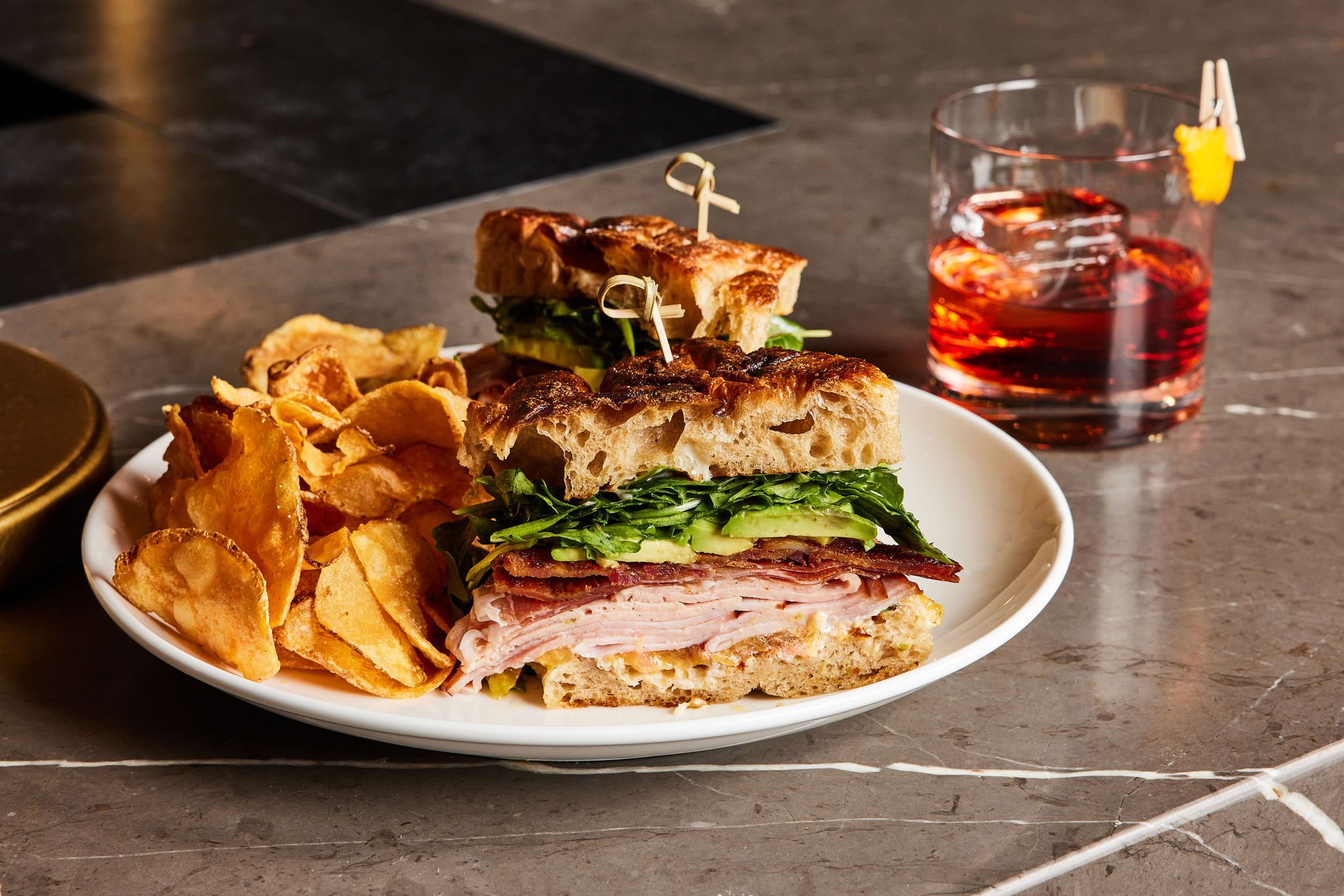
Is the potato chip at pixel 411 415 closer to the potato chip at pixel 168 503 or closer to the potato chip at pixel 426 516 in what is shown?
the potato chip at pixel 426 516

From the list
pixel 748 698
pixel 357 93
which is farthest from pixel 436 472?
pixel 357 93

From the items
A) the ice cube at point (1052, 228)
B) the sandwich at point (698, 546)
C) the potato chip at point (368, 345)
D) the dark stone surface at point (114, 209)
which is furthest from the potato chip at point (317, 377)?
the dark stone surface at point (114, 209)

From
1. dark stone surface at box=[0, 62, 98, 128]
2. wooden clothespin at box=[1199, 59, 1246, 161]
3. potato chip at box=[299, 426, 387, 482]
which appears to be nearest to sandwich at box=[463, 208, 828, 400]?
potato chip at box=[299, 426, 387, 482]

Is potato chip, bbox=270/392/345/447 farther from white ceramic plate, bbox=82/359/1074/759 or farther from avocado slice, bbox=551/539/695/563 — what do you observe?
avocado slice, bbox=551/539/695/563

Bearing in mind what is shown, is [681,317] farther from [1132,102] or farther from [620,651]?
[1132,102]

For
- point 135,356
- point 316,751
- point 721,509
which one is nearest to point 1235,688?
point 721,509

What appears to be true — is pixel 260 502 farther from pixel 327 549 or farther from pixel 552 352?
pixel 552 352
